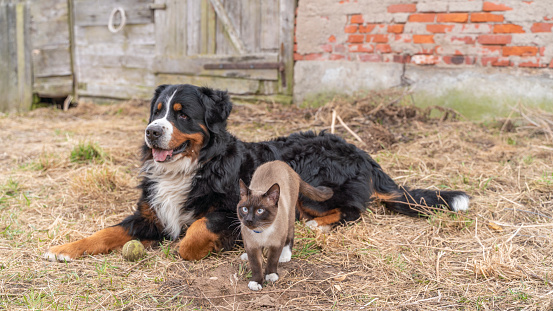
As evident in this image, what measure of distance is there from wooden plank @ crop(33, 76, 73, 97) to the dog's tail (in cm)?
783

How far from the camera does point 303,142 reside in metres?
→ 3.82

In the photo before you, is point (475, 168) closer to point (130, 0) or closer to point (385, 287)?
point (385, 287)

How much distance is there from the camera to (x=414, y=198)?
355cm

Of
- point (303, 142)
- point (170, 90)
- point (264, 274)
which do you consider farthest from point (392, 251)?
point (170, 90)

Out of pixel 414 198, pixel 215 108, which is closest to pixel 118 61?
pixel 215 108

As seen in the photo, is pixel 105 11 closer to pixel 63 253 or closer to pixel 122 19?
pixel 122 19

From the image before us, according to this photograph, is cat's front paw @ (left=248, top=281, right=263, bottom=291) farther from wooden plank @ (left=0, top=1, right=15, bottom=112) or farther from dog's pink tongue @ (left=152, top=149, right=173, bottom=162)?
wooden plank @ (left=0, top=1, right=15, bottom=112)

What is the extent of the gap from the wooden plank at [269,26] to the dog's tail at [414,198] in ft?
13.1

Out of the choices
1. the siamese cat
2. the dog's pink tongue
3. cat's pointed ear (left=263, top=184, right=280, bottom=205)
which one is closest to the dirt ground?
the siamese cat

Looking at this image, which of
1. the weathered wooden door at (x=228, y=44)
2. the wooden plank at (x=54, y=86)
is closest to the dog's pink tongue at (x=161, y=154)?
the weathered wooden door at (x=228, y=44)

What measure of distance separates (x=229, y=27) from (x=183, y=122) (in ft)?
15.6

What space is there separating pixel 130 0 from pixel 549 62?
6951 mm

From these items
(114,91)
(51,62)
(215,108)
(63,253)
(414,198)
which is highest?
(51,62)

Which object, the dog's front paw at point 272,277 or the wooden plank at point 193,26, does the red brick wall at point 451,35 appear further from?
the dog's front paw at point 272,277
